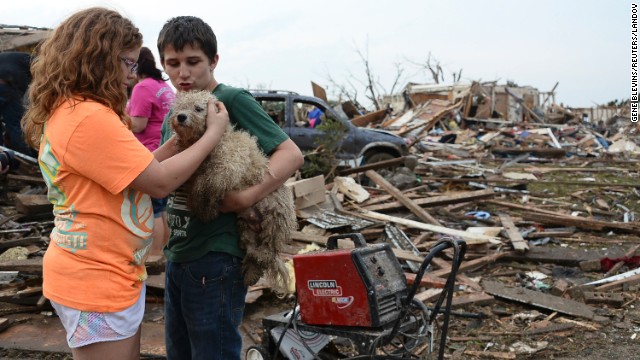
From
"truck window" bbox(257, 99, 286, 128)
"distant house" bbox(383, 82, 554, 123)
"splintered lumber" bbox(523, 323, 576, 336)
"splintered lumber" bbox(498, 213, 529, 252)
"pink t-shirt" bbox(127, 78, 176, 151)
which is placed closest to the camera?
"pink t-shirt" bbox(127, 78, 176, 151)

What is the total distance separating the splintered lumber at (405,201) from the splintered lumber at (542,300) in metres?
2.49

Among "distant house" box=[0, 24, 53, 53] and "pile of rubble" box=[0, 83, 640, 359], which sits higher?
"distant house" box=[0, 24, 53, 53]

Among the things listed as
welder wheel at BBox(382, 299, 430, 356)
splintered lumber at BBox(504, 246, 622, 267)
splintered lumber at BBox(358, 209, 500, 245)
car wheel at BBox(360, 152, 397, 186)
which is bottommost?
splintered lumber at BBox(504, 246, 622, 267)

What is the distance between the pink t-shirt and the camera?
473cm

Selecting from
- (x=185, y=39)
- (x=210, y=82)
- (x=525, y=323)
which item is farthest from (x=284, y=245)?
(x=525, y=323)

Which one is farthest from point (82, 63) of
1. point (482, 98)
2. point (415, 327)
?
point (482, 98)

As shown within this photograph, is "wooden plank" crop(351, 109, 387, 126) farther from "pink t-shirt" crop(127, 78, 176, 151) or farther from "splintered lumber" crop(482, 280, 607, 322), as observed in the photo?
"pink t-shirt" crop(127, 78, 176, 151)

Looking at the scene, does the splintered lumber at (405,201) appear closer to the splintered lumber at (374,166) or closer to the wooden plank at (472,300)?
the splintered lumber at (374,166)

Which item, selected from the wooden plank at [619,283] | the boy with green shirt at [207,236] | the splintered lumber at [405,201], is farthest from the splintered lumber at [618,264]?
the boy with green shirt at [207,236]

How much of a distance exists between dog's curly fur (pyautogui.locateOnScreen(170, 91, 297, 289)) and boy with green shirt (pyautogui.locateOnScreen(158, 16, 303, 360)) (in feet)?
0.14

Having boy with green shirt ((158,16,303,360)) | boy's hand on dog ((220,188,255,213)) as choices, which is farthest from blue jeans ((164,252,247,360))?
boy's hand on dog ((220,188,255,213))

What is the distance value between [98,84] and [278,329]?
6.83 ft

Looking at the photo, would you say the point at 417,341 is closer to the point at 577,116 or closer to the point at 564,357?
the point at 564,357

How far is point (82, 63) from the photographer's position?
1.99m
